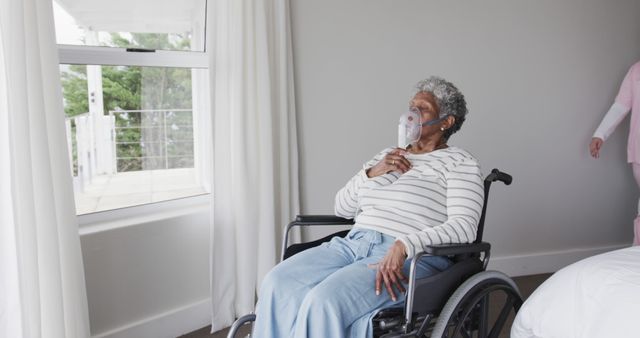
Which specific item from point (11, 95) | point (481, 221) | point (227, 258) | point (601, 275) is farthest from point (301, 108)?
point (601, 275)

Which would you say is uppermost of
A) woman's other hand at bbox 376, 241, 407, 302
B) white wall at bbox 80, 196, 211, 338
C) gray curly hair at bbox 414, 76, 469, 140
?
gray curly hair at bbox 414, 76, 469, 140

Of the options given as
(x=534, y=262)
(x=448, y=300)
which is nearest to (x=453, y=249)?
(x=448, y=300)

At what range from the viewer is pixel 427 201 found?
1.96m

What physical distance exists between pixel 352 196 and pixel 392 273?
0.52 metres

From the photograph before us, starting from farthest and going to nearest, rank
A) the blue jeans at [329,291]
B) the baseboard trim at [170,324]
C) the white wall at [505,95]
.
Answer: the white wall at [505,95]
the baseboard trim at [170,324]
the blue jeans at [329,291]

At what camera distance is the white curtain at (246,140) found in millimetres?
2613

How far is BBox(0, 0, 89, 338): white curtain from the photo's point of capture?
1741 mm

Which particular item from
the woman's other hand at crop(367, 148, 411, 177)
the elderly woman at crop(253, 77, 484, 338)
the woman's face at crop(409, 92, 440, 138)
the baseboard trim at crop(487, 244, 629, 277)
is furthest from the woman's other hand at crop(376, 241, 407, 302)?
the baseboard trim at crop(487, 244, 629, 277)

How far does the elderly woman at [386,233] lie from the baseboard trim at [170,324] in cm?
96

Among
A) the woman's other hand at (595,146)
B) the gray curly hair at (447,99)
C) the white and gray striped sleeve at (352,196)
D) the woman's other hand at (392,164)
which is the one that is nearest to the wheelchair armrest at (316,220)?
the white and gray striped sleeve at (352,196)

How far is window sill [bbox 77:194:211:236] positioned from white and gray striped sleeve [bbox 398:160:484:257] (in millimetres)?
1269

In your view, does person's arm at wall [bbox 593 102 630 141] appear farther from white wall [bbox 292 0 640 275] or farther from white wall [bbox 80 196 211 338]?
white wall [bbox 80 196 211 338]

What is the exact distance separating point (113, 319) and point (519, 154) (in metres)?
2.40

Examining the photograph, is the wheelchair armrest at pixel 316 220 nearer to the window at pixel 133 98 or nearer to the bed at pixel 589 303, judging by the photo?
the bed at pixel 589 303
